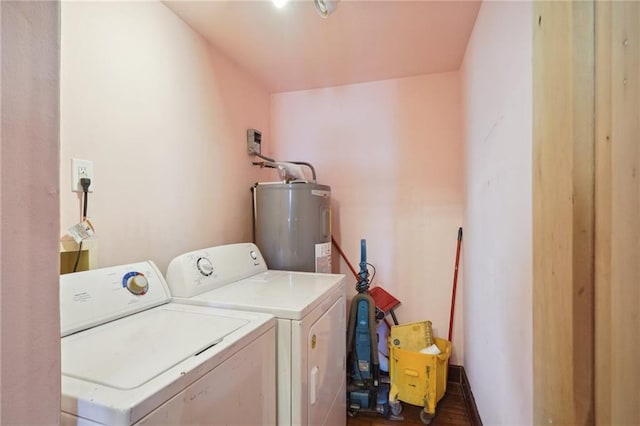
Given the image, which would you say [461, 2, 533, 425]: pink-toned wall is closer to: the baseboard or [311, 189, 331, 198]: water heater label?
the baseboard

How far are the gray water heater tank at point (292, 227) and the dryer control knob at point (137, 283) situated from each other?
88 centimetres

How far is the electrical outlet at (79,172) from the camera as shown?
1.11 metres

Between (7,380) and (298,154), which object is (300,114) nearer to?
(298,154)

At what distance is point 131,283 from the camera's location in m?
1.15

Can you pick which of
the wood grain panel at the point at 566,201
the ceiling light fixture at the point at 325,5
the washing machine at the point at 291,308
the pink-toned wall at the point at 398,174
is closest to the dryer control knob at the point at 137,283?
the washing machine at the point at 291,308

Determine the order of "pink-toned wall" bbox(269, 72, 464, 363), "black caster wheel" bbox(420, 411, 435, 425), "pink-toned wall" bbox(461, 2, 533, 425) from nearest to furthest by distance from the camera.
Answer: "pink-toned wall" bbox(461, 2, 533, 425) → "black caster wheel" bbox(420, 411, 435, 425) → "pink-toned wall" bbox(269, 72, 464, 363)

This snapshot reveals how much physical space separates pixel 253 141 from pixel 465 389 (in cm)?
234

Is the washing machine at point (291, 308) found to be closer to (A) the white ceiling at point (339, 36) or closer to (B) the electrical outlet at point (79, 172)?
(B) the electrical outlet at point (79, 172)

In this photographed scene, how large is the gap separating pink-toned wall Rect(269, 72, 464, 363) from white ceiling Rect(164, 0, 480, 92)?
0.66ft

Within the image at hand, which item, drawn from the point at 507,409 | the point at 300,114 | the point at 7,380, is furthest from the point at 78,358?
the point at 300,114

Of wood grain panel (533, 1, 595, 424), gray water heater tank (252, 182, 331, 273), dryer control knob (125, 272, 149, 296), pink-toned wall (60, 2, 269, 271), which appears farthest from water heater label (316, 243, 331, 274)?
wood grain panel (533, 1, 595, 424)

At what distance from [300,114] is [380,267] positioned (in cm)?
148

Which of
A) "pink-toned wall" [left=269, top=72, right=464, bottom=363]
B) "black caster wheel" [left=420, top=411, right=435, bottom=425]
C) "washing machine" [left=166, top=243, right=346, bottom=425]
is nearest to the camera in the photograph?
"washing machine" [left=166, top=243, right=346, bottom=425]

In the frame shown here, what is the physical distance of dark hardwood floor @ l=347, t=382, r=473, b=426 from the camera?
1.81 meters
